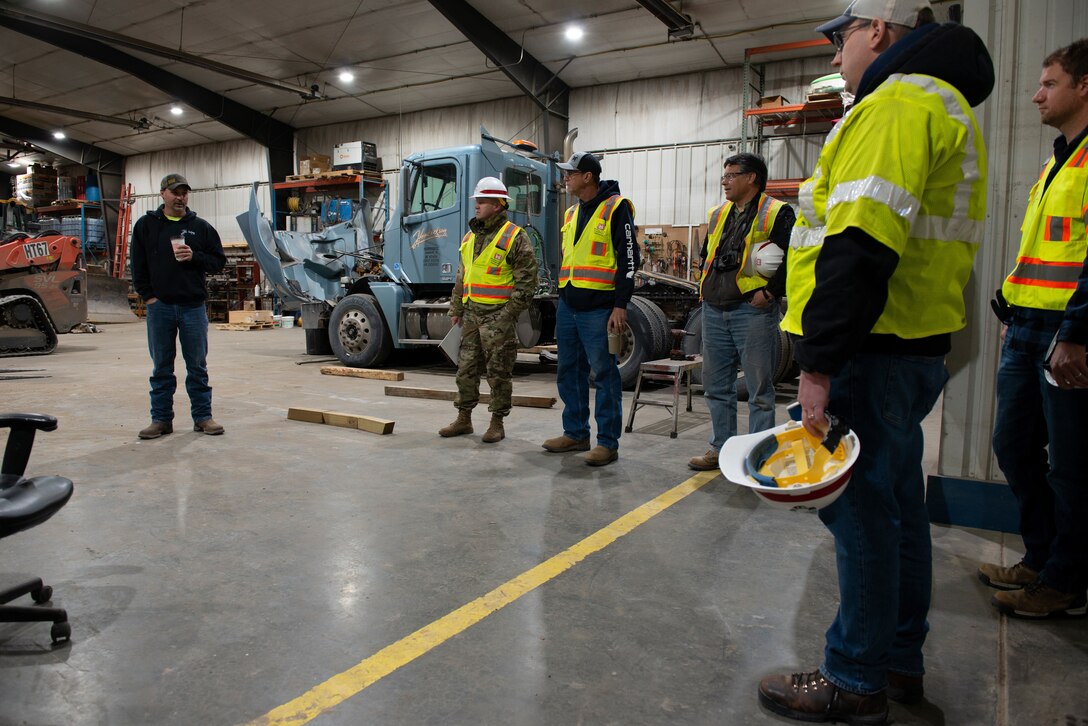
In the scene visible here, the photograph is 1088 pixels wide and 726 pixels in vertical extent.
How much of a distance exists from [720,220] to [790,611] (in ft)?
8.04

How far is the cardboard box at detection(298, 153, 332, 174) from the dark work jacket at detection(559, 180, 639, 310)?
13315 millimetres

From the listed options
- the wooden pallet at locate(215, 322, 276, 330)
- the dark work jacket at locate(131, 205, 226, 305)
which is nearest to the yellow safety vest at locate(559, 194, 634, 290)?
the dark work jacket at locate(131, 205, 226, 305)

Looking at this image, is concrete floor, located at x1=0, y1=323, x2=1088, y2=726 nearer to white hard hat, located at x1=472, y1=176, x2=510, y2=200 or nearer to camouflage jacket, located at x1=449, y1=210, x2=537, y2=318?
camouflage jacket, located at x1=449, y1=210, x2=537, y2=318

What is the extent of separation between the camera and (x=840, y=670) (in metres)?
1.73

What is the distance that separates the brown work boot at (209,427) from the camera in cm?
496

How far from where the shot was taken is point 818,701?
1.73 meters

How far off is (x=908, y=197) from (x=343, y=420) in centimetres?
455

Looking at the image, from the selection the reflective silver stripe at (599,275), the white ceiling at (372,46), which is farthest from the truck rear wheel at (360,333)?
the white ceiling at (372,46)

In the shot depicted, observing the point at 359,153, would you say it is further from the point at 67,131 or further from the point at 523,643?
the point at 523,643

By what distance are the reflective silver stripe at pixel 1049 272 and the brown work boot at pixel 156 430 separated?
16.5ft

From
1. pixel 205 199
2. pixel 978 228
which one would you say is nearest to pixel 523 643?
pixel 978 228

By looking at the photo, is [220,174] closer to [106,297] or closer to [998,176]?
[106,297]

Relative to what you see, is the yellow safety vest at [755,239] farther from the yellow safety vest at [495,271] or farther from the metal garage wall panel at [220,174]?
the metal garage wall panel at [220,174]

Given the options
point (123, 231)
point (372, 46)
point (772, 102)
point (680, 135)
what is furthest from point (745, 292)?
point (123, 231)
